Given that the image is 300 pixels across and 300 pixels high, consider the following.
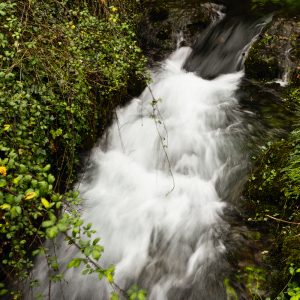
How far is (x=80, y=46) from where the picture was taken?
4102mm

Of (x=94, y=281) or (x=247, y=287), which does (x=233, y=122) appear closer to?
(x=247, y=287)

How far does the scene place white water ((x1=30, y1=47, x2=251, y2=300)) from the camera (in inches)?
135

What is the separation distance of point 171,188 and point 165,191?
0.10 meters

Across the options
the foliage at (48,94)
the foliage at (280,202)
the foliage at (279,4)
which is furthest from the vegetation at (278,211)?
the foliage at (279,4)

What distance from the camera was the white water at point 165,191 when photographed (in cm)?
342

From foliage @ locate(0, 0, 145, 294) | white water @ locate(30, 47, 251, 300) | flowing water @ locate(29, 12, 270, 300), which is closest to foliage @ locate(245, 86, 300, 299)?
flowing water @ locate(29, 12, 270, 300)

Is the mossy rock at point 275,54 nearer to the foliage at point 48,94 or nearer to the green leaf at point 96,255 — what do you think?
the foliage at point 48,94

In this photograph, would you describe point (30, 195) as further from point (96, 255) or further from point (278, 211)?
point (278, 211)

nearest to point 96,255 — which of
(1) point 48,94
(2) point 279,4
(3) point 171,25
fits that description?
(1) point 48,94

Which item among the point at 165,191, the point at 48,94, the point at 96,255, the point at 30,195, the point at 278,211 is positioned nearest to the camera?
the point at 96,255

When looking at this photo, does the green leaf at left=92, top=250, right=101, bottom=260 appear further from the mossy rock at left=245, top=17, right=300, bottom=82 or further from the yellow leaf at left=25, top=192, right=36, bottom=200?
the mossy rock at left=245, top=17, right=300, bottom=82

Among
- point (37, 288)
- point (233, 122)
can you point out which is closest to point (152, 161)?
point (233, 122)

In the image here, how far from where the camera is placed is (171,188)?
4410mm

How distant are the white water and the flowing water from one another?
0.01 meters
